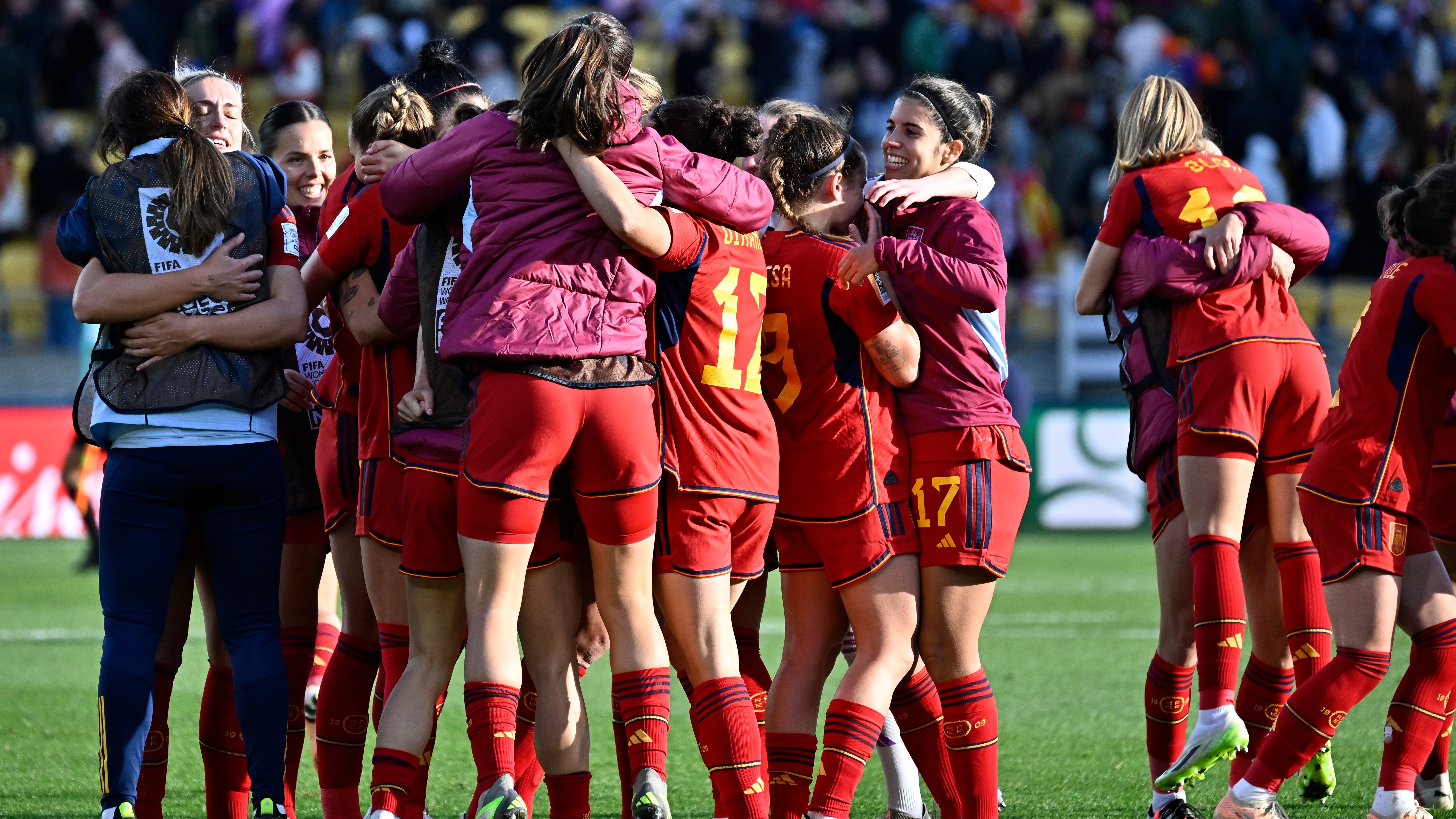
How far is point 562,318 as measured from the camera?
3.51 meters

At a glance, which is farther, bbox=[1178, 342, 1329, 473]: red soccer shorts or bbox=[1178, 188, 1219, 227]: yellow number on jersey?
bbox=[1178, 188, 1219, 227]: yellow number on jersey

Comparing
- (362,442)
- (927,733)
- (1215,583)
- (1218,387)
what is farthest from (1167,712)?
(362,442)

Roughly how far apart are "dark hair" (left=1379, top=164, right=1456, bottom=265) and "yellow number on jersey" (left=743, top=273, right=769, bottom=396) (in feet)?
6.19

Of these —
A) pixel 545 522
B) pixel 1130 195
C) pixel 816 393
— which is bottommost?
pixel 545 522

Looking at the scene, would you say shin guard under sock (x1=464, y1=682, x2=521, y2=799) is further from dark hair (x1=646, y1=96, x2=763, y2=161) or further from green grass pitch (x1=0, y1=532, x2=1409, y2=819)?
dark hair (x1=646, y1=96, x2=763, y2=161)

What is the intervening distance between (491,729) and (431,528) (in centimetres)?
54

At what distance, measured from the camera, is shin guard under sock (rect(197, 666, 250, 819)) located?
4.35 meters

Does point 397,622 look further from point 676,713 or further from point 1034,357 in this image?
point 1034,357

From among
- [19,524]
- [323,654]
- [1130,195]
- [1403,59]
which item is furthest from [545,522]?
[1403,59]

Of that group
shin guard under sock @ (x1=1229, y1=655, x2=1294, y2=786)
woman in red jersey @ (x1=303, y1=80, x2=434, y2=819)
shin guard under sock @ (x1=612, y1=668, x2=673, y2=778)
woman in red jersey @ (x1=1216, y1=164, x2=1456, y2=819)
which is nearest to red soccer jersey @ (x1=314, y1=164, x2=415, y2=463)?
woman in red jersey @ (x1=303, y1=80, x2=434, y2=819)

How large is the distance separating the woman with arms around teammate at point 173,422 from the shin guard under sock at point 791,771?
4.12 ft

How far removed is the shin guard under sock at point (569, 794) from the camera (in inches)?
149

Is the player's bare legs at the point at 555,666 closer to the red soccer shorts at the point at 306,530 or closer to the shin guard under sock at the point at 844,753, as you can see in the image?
the shin guard under sock at the point at 844,753

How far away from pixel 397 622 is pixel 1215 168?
273 centimetres
